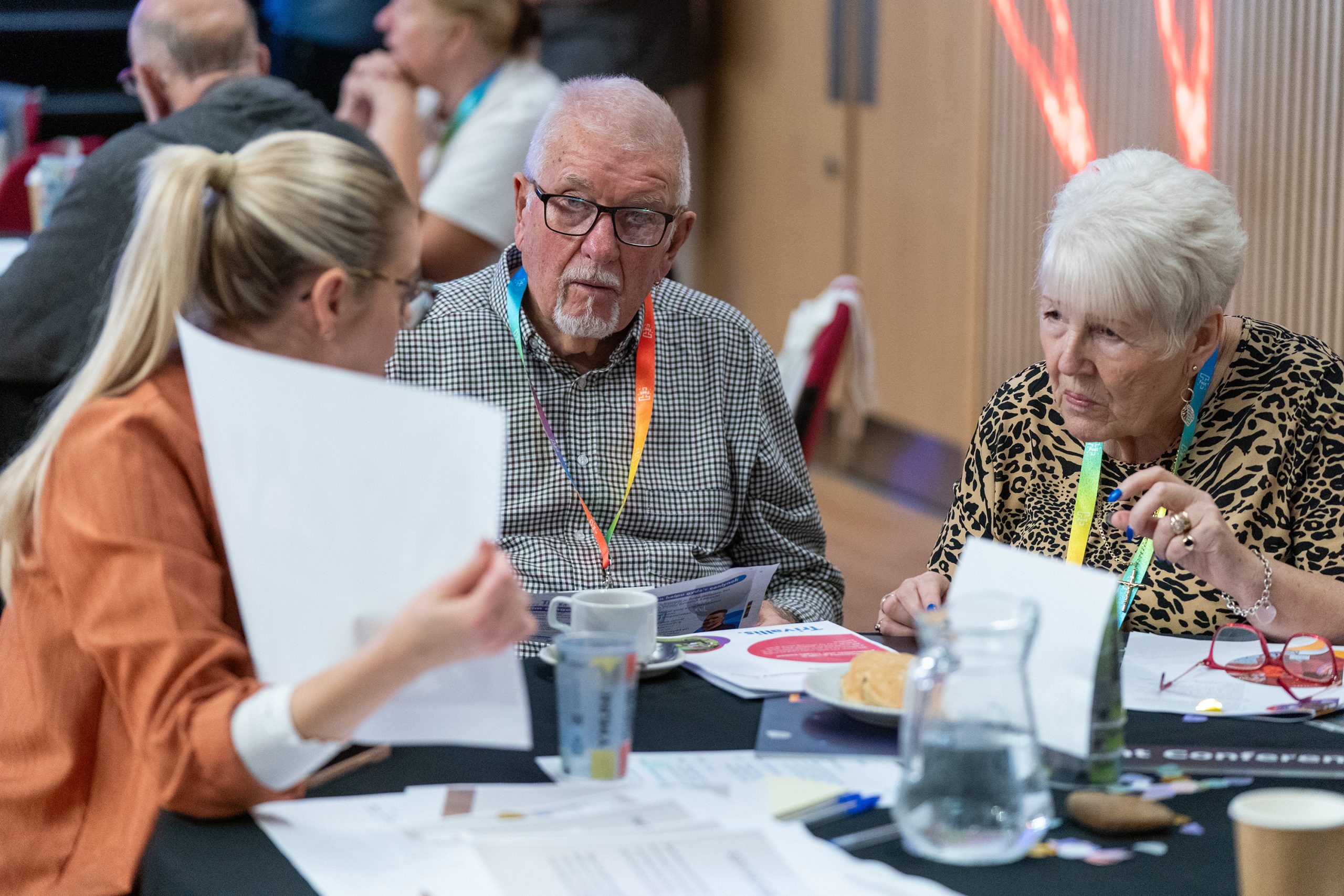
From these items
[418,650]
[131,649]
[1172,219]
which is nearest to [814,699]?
[418,650]

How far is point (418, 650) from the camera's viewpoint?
1106mm

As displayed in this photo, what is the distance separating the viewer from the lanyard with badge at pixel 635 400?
219 centimetres

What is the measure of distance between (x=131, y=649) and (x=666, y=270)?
1301mm

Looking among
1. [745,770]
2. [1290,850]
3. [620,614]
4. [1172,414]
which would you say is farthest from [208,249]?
[1172,414]

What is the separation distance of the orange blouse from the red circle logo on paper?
60 cm

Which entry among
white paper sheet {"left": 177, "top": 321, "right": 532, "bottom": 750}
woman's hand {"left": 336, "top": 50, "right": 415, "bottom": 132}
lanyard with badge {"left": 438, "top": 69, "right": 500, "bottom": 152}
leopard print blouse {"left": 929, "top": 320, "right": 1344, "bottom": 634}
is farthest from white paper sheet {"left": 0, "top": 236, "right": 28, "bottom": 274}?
white paper sheet {"left": 177, "top": 321, "right": 532, "bottom": 750}

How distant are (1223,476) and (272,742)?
128cm

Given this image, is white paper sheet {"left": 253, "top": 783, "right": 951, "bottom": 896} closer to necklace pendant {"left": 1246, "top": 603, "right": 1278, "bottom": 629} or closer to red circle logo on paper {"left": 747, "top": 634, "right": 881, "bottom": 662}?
red circle logo on paper {"left": 747, "top": 634, "right": 881, "bottom": 662}

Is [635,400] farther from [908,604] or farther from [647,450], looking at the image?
[908,604]

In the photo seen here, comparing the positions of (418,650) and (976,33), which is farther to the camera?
(976,33)

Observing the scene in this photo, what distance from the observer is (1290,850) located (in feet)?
3.31

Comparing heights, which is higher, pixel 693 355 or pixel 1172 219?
pixel 1172 219

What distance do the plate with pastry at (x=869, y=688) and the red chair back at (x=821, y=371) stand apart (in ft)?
5.57

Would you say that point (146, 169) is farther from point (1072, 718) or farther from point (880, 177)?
point (880, 177)
